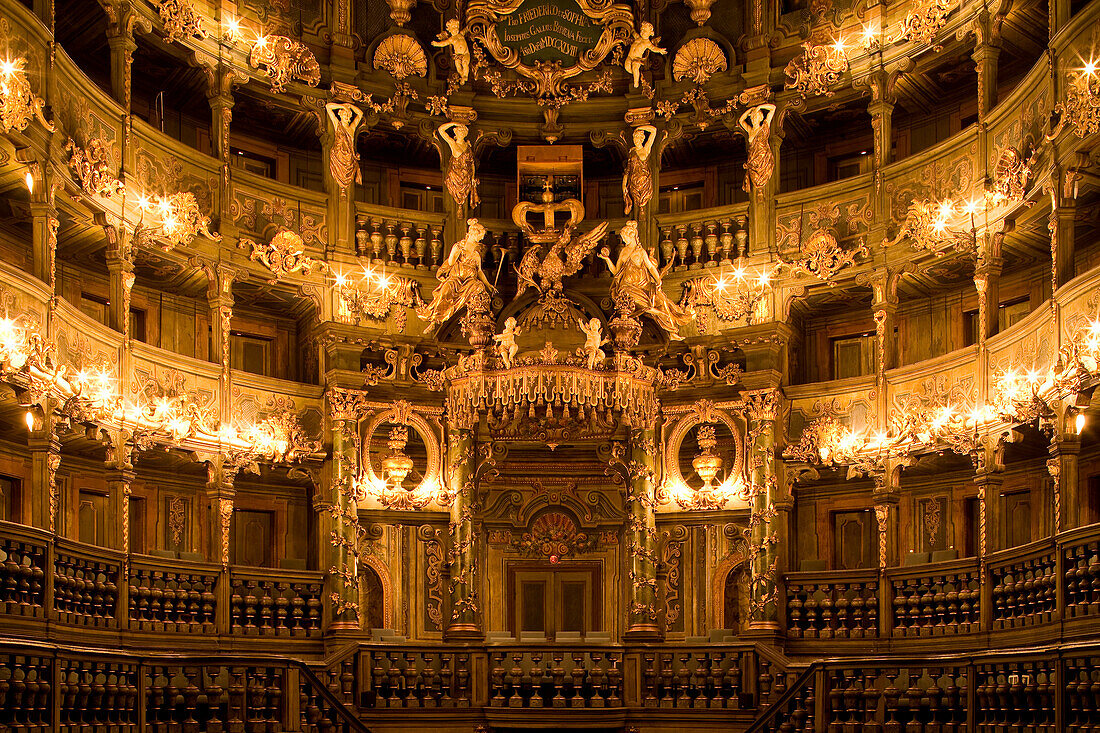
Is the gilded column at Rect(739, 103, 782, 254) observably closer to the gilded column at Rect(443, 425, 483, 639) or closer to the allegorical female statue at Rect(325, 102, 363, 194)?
the gilded column at Rect(443, 425, 483, 639)

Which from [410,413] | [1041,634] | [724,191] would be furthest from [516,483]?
[1041,634]

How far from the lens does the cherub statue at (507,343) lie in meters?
24.7

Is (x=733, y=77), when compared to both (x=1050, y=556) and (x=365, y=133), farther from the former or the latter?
(x=1050, y=556)

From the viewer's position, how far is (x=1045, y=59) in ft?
67.3

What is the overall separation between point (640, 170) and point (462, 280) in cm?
414

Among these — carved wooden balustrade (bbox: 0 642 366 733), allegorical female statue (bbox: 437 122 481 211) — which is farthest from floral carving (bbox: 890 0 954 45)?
carved wooden balustrade (bbox: 0 642 366 733)

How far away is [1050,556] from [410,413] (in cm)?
1206

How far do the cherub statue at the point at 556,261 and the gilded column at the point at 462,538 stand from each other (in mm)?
2973

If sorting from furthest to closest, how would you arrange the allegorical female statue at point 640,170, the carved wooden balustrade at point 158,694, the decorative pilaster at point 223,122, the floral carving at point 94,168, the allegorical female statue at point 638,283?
the allegorical female statue at point 640,170 < the allegorical female statue at point 638,283 < the decorative pilaster at point 223,122 < the floral carving at point 94,168 < the carved wooden balustrade at point 158,694

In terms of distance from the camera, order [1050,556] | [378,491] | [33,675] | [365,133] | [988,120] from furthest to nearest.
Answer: [365,133] < [378,491] < [988,120] < [1050,556] < [33,675]

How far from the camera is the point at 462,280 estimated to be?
2611cm

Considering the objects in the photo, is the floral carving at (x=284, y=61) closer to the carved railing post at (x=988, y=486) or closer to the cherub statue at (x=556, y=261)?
the cherub statue at (x=556, y=261)

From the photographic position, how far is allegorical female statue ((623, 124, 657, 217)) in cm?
2723

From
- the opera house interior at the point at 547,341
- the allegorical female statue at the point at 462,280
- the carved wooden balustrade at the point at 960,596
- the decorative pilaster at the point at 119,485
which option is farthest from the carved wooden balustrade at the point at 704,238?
the decorative pilaster at the point at 119,485
